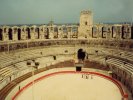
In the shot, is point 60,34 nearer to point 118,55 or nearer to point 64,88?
point 118,55

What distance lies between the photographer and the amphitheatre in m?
22.7

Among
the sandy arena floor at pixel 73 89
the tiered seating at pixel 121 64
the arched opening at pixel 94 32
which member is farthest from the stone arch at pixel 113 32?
the sandy arena floor at pixel 73 89

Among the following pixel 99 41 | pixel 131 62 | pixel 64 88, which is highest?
pixel 99 41

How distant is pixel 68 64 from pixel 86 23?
1482 centimetres

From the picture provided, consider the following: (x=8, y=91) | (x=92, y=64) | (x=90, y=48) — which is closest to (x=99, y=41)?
(x=90, y=48)

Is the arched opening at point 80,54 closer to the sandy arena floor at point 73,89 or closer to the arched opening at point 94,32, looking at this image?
the arched opening at point 94,32

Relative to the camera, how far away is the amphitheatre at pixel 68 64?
2269cm

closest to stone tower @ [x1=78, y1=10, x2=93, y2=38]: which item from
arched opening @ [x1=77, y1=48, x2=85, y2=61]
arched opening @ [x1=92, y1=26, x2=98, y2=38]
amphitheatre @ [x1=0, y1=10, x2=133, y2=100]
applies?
amphitheatre @ [x1=0, y1=10, x2=133, y2=100]

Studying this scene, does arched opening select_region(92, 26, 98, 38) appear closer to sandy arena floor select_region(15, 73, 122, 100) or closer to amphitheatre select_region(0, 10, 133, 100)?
amphitheatre select_region(0, 10, 133, 100)

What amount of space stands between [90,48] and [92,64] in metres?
6.20

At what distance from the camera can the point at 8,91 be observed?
22047 millimetres

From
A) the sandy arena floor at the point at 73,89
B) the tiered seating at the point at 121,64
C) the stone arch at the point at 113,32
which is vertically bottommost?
the sandy arena floor at the point at 73,89

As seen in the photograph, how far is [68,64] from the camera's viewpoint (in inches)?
1446

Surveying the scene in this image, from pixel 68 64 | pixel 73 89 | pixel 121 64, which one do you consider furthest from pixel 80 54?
pixel 73 89
